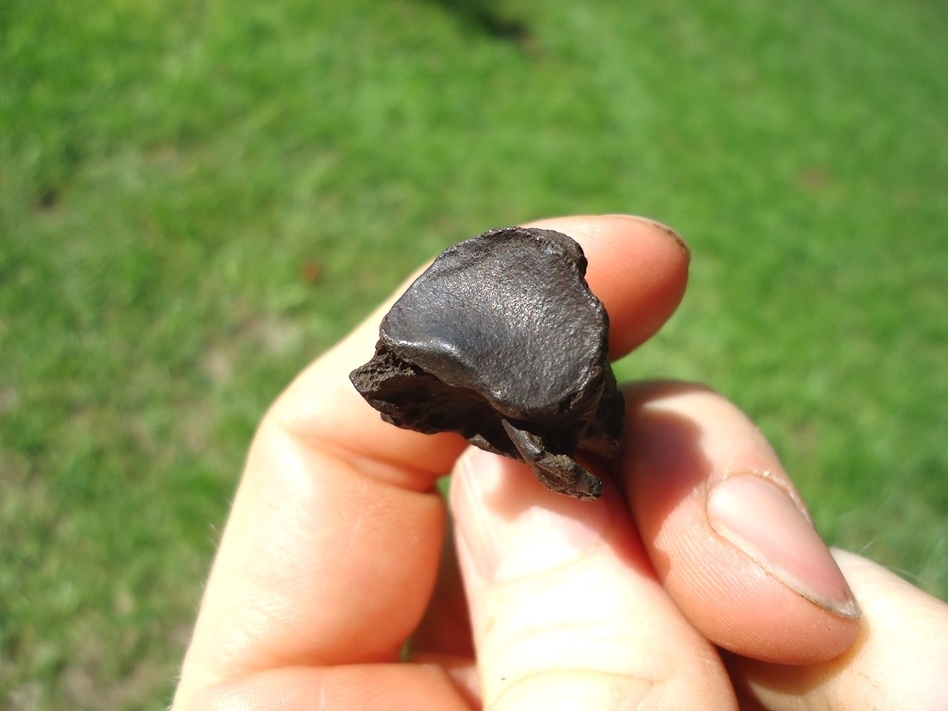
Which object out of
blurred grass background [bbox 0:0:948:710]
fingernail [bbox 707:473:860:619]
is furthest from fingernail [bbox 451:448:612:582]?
blurred grass background [bbox 0:0:948:710]

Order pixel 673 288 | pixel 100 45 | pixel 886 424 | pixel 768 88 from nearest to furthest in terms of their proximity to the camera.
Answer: pixel 673 288
pixel 886 424
pixel 100 45
pixel 768 88

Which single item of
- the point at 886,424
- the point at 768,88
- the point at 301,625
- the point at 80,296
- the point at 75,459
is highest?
the point at 768,88

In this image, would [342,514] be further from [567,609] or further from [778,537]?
[778,537]

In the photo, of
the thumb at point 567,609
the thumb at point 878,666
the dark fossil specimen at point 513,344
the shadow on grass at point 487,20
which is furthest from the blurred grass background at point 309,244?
the dark fossil specimen at point 513,344

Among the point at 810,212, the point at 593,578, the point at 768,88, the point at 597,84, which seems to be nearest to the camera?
the point at 593,578

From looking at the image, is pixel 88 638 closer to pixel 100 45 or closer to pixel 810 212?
pixel 100 45

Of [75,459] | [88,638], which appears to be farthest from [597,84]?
[88,638]

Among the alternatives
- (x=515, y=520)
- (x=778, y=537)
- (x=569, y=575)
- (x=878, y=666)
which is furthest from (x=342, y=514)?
(x=878, y=666)
